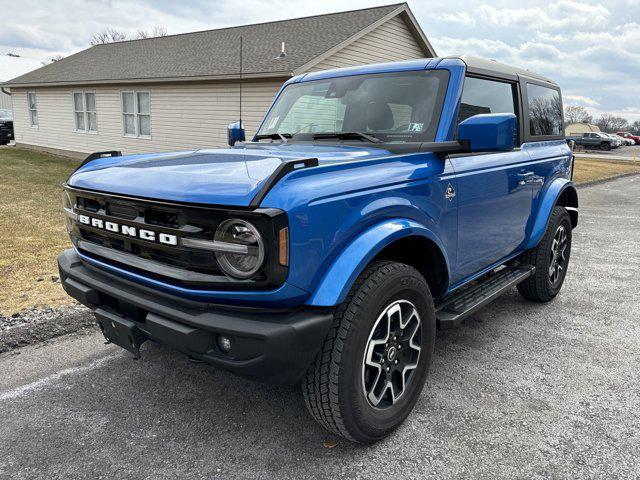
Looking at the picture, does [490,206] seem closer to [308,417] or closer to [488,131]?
[488,131]

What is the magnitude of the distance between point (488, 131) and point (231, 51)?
1392 centimetres

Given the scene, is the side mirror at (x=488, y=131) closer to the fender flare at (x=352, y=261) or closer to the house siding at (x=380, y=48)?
the fender flare at (x=352, y=261)

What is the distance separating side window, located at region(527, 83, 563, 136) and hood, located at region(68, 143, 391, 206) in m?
2.08

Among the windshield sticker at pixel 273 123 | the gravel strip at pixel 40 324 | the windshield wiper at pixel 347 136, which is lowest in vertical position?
the gravel strip at pixel 40 324

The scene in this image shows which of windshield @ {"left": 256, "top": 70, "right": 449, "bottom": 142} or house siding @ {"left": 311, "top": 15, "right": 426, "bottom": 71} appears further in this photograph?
house siding @ {"left": 311, "top": 15, "right": 426, "bottom": 71}

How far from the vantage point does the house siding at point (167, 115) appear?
41.6 ft

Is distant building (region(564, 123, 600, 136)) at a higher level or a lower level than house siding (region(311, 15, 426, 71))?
lower

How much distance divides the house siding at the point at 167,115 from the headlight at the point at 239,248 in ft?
34.5

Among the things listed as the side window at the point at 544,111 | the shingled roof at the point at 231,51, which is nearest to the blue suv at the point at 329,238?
the side window at the point at 544,111

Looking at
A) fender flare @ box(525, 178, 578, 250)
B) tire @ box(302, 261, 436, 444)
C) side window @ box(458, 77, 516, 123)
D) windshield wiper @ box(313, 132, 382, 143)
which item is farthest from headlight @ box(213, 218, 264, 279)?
fender flare @ box(525, 178, 578, 250)

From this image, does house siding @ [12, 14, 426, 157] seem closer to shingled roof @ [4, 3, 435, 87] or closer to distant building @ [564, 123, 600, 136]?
shingled roof @ [4, 3, 435, 87]

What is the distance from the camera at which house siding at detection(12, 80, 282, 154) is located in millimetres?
12672

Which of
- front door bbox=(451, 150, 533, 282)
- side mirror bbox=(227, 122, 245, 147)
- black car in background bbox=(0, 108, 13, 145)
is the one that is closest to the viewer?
front door bbox=(451, 150, 533, 282)

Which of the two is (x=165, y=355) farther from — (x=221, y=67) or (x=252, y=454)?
(x=221, y=67)
